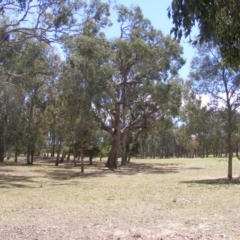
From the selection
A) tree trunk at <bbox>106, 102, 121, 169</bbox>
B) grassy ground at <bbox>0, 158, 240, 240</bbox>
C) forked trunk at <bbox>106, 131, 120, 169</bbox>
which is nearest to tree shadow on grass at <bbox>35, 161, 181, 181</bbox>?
forked trunk at <bbox>106, 131, 120, 169</bbox>

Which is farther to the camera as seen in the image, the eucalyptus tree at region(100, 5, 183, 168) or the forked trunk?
the forked trunk

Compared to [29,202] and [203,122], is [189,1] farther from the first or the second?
[203,122]

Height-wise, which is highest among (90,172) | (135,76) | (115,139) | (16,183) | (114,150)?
(135,76)

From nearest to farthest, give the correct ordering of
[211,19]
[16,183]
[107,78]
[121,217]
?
[211,19] < [121,217] < [16,183] < [107,78]

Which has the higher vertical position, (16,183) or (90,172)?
(90,172)

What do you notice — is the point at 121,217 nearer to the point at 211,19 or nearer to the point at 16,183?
the point at 211,19

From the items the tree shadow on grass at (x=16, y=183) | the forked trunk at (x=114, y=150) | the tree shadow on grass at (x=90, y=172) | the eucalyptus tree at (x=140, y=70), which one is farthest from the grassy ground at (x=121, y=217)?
the forked trunk at (x=114, y=150)

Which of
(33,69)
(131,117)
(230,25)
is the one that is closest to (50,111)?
(131,117)

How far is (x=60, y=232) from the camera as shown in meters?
8.40

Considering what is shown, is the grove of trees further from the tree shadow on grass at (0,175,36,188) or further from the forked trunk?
the tree shadow on grass at (0,175,36,188)

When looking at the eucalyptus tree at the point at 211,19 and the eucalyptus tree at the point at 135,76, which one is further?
the eucalyptus tree at the point at 135,76

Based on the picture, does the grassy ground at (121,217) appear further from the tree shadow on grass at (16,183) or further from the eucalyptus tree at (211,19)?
the tree shadow on grass at (16,183)

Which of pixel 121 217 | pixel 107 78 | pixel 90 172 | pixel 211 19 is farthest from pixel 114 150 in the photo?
pixel 211 19

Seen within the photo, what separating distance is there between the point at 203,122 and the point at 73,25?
33.9 feet
